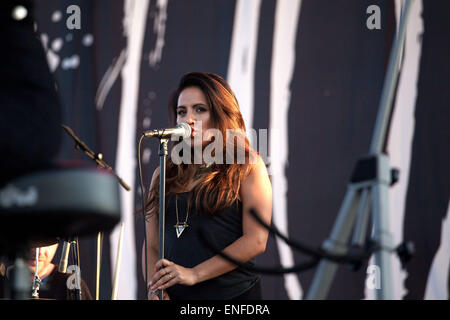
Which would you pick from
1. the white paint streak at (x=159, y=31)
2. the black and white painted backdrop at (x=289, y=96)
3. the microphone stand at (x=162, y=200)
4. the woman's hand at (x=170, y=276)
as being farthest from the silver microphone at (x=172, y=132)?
the white paint streak at (x=159, y=31)

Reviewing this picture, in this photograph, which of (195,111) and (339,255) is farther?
(195,111)

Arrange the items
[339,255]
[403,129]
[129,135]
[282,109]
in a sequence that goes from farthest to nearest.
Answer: [129,135] < [282,109] < [403,129] < [339,255]

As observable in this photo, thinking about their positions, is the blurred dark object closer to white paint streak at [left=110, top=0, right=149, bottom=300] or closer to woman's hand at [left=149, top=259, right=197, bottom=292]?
woman's hand at [left=149, top=259, right=197, bottom=292]

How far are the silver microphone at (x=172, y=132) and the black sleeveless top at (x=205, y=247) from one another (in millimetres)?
290

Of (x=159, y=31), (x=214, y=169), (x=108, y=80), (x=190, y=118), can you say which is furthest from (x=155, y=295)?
(x=159, y=31)

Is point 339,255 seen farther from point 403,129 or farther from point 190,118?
point 403,129

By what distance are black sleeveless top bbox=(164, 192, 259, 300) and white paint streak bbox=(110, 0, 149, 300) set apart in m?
1.33

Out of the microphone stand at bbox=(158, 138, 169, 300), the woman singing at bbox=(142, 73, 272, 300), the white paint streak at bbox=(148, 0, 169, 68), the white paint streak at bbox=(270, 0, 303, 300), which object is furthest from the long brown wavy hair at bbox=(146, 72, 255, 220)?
the white paint streak at bbox=(148, 0, 169, 68)

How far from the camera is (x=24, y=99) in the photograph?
3.85ft

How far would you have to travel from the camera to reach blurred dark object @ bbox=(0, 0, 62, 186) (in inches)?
44.6

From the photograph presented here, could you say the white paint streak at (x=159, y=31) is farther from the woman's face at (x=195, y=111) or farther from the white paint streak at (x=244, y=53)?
the woman's face at (x=195, y=111)

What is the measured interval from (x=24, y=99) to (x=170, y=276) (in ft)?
4.15

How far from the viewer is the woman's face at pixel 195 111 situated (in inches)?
102

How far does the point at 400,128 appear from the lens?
3.66m
